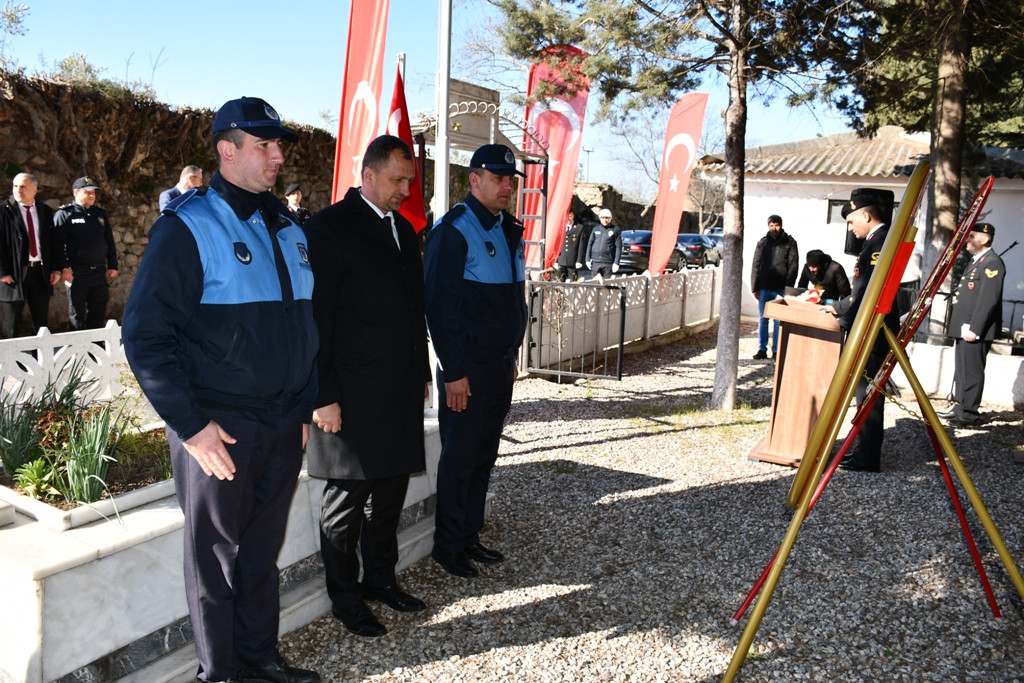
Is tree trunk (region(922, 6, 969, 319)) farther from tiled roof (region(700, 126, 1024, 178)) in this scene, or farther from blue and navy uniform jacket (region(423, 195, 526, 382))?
blue and navy uniform jacket (region(423, 195, 526, 382))

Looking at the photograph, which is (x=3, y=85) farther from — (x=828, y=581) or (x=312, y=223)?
(x=828, y=581)

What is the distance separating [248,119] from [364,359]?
104 centimetres

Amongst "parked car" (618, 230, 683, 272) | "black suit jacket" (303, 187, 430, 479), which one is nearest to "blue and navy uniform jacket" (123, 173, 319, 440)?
"black suit jacket" (303, 187, 430, 479)

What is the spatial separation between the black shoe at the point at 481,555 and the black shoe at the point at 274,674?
4.20 feet

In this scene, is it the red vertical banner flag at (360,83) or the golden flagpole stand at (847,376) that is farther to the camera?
the red vertical banner flag at (360,83)

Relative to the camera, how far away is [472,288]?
373cm

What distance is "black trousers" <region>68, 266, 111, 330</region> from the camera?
328 inches

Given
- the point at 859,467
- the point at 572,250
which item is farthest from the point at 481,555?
the point at 572,250

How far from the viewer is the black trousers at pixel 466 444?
379 centimetres

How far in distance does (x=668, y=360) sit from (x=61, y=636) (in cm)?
898

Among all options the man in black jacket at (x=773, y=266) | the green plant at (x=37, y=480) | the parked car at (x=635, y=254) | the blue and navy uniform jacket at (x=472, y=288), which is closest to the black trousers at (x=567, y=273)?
the man in black jacket at (x=773, y=266)

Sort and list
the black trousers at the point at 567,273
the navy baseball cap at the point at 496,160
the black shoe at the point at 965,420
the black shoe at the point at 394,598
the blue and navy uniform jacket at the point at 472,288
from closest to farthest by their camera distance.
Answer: the black shoe at the point at 394,598 → the blue and navy uniform jacket at the point at 472,288 → the navy baseball cap at the point at 496,160 → the black shoe at the point at 965,420 → the black trousers at the point at 567,273

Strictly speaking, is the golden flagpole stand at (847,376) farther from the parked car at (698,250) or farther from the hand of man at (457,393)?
the parked car at (698,250)

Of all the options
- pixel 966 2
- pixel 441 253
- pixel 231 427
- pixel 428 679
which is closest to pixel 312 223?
pixel 441 253
